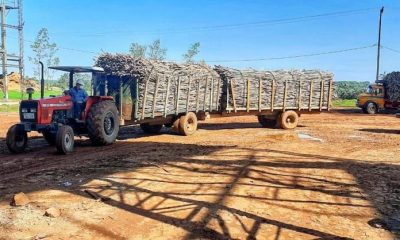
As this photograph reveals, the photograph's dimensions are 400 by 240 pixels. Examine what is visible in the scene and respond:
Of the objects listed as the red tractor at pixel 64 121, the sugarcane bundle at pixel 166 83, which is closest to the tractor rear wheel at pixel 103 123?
the red tractor at pixel 64 121

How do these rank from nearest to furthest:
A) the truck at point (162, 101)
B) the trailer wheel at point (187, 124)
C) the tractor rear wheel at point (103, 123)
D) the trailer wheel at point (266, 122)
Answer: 1. the truck at point (162, 101)
2. the tractor rear wheel at point (103, 123)
3. the trailer wheel at point (187, 124)
4. the trailer wheel at point (266, 122)

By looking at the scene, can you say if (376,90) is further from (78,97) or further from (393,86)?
(78,97)

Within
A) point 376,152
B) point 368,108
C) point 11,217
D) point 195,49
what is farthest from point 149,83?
point 195,49

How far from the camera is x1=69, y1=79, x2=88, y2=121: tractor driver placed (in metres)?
11.3

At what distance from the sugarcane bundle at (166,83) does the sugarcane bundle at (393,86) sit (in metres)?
18.0

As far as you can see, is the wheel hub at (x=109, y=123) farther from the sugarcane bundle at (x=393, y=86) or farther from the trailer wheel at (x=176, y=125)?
the sugarcane bundle at (x=393, y=86)

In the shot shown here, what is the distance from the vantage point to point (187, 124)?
582 inches

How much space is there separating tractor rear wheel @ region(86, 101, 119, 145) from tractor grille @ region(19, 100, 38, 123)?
1.39 m

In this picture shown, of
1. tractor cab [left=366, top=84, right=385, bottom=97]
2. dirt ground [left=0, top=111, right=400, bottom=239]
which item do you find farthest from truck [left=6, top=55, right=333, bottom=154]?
tractor cab [left=366, top=84, right=385, bottom=97]

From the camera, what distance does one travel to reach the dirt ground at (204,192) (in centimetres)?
524

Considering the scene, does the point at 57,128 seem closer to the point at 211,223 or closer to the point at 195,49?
the point at 211,223

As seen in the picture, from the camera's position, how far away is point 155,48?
64125 mm

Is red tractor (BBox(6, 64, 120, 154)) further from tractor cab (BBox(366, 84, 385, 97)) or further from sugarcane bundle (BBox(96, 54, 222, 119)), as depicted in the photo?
tractor cab (BBox(366, 84, 385, 97))

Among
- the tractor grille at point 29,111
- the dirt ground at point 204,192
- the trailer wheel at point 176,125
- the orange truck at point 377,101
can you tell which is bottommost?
the dirt ground at point 204,192
